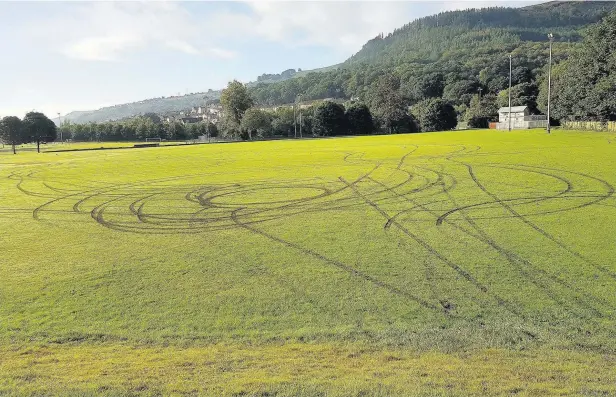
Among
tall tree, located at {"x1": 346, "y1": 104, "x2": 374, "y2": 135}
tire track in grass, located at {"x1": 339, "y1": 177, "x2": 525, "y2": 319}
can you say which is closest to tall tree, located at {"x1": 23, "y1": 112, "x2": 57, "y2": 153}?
tall tree, located at {"x1": 346, "y1": 104, "x2": 374, "y2": 135}

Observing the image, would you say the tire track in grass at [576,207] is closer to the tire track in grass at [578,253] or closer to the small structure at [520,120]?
the tire track in grass at [578,253]

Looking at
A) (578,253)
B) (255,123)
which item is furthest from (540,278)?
(255,123)

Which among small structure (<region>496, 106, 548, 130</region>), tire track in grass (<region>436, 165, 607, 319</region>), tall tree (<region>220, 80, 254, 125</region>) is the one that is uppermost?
tall tree (<region>220, 80, 254, 125</region>)

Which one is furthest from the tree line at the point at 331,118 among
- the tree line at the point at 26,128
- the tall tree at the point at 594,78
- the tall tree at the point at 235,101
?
the tree line at the point at 26,128

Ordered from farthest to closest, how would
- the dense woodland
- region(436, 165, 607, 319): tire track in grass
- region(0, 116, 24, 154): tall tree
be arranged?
region(0, 116, 24, 154): tall tree < the dense woodland < region(436, 165, 607, 319): tire track in grass

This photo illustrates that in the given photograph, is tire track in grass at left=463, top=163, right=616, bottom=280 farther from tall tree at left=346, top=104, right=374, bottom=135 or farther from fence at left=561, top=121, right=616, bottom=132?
tall tree at left=346, top=104, right=374, bottom=135

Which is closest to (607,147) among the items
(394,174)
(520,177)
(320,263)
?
(520,177)

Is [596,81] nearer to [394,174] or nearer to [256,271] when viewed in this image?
[394,174]

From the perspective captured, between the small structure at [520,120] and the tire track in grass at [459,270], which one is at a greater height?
the small structure at [520,120]
